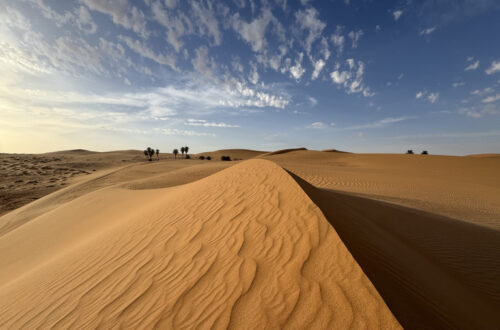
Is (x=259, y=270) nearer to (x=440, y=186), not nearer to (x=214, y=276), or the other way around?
(x=214, y=276)

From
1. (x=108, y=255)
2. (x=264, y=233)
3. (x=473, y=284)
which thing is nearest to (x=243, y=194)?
(x=264, y=233)

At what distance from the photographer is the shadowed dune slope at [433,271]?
6.75 feet

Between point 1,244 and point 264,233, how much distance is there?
9.70 metres

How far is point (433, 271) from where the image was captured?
3420mm

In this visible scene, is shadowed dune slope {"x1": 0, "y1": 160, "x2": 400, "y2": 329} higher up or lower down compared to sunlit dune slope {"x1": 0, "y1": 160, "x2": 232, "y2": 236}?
higher up

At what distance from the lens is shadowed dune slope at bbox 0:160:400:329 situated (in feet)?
6.60

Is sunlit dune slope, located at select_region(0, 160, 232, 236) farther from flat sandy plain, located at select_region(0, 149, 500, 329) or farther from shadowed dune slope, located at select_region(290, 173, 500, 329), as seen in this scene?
shadowed dune slope, located at select_region(290, 173, 500, 329)

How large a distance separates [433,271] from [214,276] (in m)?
3.62

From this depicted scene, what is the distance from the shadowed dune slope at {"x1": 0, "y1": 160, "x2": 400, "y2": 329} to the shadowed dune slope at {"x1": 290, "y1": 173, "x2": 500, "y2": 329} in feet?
0.88

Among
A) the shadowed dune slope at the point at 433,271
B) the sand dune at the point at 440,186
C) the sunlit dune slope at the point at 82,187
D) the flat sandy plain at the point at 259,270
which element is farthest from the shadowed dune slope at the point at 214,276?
the sand dune at the point at 440,186

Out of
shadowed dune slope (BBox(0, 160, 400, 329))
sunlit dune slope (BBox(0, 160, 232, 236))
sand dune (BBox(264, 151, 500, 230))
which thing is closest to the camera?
shadowed dune slope (BBox(0, 160, 400, 329))

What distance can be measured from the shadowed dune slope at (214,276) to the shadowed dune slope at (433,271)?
0.88 feet

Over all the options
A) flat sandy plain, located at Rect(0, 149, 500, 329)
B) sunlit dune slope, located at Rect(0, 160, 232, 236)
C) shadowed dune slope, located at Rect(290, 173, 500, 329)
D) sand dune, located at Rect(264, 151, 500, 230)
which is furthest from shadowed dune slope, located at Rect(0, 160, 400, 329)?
sand dune, located at Rect(264, 151, 500, 230)

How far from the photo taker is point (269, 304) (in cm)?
209
